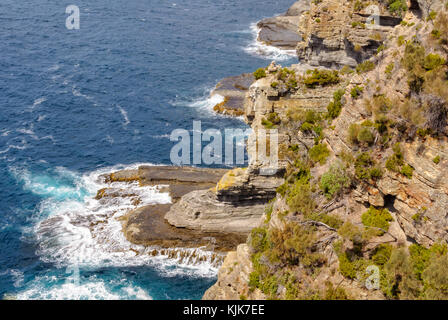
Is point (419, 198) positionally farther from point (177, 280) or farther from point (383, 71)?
point (177, 280)

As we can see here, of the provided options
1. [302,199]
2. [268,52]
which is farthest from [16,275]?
[268,52]

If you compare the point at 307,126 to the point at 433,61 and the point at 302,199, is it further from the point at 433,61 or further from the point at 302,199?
the point at 433,61

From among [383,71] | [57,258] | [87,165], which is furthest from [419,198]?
[87,165]

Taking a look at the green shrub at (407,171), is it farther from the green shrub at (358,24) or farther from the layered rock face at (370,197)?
the green shrub at (358,24)

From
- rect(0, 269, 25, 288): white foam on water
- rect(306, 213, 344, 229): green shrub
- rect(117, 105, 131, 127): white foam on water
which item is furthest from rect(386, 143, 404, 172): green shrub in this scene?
rect(117, 105, 131, 127): white foam on water

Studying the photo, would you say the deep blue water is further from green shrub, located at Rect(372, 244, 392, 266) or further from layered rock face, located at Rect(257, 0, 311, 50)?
green shrub, located at Rect(372, 244, 392, 266)

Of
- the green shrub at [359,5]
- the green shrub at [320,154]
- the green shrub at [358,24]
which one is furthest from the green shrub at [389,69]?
the green shrub at [359,5]
